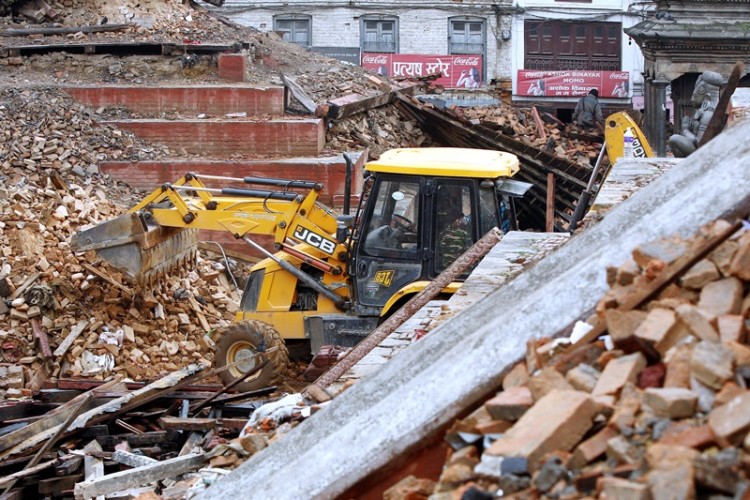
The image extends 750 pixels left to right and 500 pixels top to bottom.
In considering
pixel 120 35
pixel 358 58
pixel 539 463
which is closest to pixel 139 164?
pixel 120 35

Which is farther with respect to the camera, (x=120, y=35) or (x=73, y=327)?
(x=120, y=35)

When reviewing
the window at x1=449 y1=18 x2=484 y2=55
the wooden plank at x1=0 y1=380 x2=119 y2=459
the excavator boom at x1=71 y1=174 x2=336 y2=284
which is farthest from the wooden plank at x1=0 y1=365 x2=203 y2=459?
the window at x1=449 y1=18 x2=484 y2=55

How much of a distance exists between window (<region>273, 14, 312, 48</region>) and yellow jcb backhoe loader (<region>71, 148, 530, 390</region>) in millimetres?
26538

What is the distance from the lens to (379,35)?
38.9 metres

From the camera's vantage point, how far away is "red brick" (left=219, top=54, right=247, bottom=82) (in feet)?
67.9

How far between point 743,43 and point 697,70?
0.76 m

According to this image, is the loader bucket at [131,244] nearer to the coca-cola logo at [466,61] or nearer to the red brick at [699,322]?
the red brick at [699,322]

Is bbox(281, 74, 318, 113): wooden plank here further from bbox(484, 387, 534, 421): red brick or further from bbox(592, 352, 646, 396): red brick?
bbox(592, 352, 646, 396): red brick

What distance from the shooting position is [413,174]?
10.5 meters

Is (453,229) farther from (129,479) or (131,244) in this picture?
(129,479)

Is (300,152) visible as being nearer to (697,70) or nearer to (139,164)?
(139,164)

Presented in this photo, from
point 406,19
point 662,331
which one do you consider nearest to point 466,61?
point 406,19

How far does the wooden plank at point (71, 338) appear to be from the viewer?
42.0 feet

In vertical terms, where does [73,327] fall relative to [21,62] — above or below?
below
